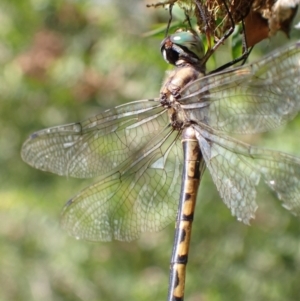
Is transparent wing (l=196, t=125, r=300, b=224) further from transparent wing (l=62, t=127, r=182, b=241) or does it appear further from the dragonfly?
transparent wing (l=62, t=127, r=182, b=241)

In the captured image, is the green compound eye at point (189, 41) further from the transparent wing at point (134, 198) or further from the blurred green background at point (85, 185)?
the blurred green background at point (85, 185)

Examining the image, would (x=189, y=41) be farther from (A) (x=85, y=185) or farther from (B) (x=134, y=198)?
(A) (x=85, y=185)

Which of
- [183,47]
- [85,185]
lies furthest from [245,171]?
[85,185]

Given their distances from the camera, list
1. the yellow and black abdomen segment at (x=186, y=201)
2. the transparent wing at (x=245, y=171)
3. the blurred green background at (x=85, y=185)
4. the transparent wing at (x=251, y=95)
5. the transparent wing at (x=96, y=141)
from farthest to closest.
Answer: the blurred green background at (x=85, y=185) < the transparent wing at (x=96, y=141) < the yellow and black abdomen segment at (x=186, y=201) < the transparent wing at (x=245, y=171) < the transparent wing at (x=251, y=95)

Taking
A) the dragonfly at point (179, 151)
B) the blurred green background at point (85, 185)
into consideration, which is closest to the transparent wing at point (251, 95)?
the dragonfly at point (179, 151)

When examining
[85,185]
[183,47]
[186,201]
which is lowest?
[186,201]

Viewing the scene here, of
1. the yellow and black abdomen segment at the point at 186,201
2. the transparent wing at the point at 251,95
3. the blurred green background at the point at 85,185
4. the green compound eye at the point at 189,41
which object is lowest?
the yellow and black abdomen segment at the point at 186,201
